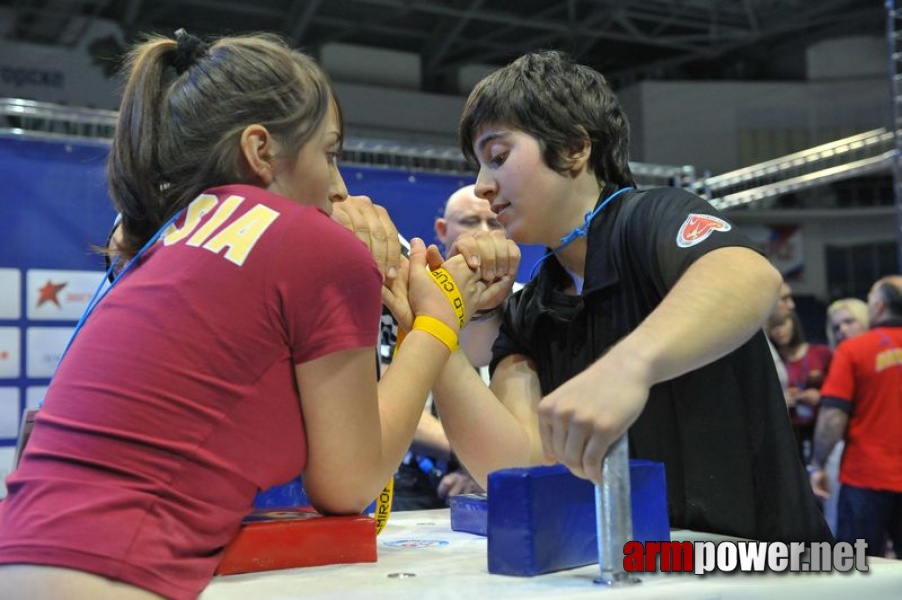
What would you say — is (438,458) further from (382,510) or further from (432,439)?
(382,510)

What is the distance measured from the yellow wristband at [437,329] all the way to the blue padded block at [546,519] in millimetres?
271

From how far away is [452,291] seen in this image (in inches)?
48.6

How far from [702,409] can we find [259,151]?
0.65 meters

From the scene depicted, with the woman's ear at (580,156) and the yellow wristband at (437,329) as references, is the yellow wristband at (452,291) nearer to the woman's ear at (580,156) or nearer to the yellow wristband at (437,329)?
the yellow wristband at (437,329)

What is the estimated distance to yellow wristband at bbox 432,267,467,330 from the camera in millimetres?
1208

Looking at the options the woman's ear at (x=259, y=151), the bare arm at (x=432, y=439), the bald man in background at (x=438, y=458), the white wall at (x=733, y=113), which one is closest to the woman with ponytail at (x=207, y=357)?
the woman's ear at (x=259, y=151)

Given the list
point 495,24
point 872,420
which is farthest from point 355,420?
point 495,24

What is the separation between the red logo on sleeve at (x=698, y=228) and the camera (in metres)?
1.12

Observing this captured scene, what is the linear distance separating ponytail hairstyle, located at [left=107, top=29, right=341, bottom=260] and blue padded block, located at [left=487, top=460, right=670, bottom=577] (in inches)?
17.9

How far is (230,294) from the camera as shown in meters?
0.88

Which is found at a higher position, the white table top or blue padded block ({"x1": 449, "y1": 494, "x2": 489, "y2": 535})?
blue padded block ({"x1": 449, "y1": 494, "x2": 489, "y2": 535})

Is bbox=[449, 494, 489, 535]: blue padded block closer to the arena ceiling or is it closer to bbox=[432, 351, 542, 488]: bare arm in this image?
bbox=[432, 351, 542, 488]: bare arm

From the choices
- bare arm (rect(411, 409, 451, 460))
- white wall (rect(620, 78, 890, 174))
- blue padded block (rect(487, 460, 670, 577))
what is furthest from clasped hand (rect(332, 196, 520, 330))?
white wall (rect(620, 78, 890, 174))

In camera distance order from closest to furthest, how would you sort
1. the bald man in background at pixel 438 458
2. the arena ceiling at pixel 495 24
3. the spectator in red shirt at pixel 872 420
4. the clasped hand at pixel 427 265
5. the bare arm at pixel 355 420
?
1. the bare arm at pixel 355 420
2. the clasped hand at pixel 427 265
3. the bald man in background at pixel 438 458
4. the spectator in red shirt at pixel 872 420
5. the arena ceiling at pixel 495 24
